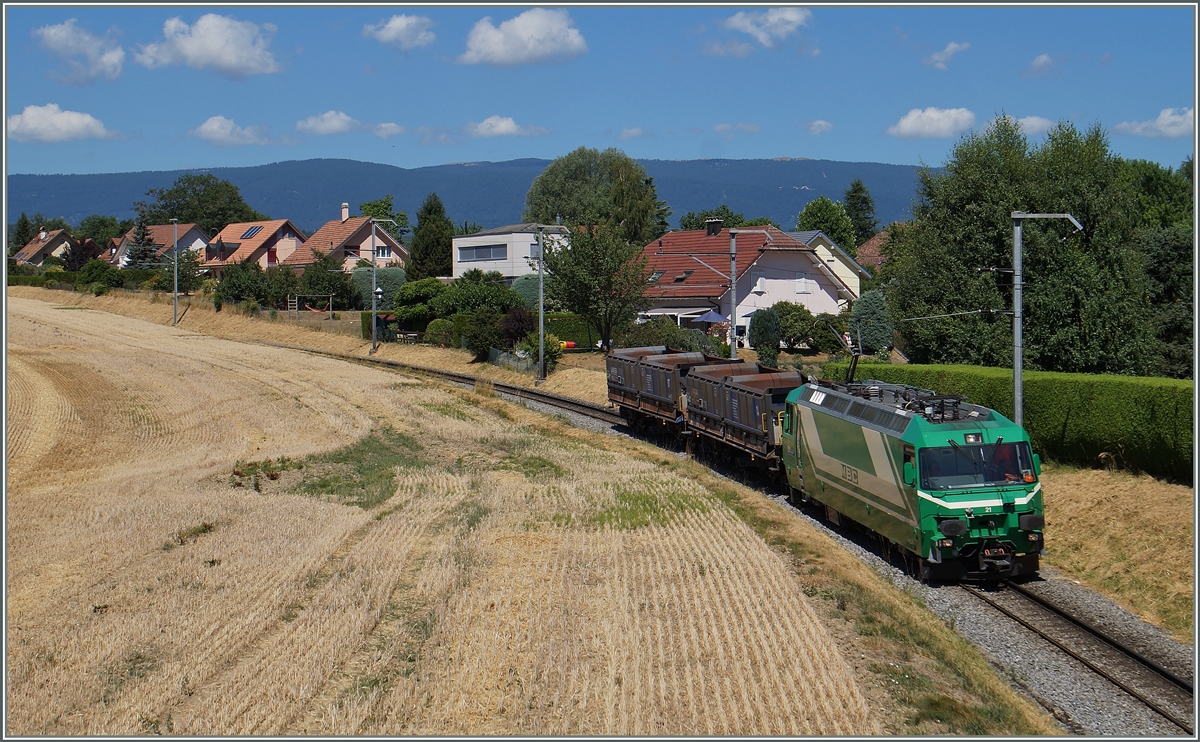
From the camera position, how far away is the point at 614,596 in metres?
16.5

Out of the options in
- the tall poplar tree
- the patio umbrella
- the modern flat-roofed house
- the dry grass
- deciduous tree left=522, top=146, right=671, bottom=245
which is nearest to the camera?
the dry grass

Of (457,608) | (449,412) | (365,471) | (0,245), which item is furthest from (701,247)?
(457,608)

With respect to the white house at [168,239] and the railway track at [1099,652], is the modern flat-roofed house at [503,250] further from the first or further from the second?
the railway track at [1099,652]

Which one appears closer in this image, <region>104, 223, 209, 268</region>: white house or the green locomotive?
the green locomotive

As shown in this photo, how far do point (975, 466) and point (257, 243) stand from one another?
108058mm

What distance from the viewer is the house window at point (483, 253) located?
277 ft

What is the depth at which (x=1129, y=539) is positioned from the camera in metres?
20.5

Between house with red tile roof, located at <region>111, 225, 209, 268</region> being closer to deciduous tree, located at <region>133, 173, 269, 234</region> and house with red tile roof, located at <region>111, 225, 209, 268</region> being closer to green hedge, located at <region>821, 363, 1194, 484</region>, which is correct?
deciduous tree, located at <region>133, 173, 269, 234</region>

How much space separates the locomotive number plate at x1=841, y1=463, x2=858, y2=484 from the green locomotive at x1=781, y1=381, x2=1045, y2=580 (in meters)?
0.12

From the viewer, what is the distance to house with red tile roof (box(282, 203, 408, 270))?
100 metres

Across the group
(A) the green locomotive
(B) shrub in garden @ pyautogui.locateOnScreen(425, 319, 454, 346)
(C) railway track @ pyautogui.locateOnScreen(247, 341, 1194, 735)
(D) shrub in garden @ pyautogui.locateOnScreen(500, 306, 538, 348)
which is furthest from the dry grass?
(B) shrub in garden @ pyautogui.locateOnScreen(425, 319, 454, 346)

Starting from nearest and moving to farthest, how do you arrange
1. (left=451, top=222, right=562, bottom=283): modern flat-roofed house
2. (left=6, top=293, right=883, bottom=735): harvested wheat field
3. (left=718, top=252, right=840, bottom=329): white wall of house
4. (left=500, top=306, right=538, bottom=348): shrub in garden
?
(left=6, top=293, right=883, bottom=735): harvested wheat field
(left=500, top=306, right=538, bottom=348): shrub in garden
(left=718, top=252, right=840, bottom=329): white wall of house
(left=451, top=222, right=562, bottom=283): modern flat-roofed house

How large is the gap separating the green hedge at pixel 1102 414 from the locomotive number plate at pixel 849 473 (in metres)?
7.46

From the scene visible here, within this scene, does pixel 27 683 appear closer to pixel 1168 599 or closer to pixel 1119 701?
pixel 1119 701
